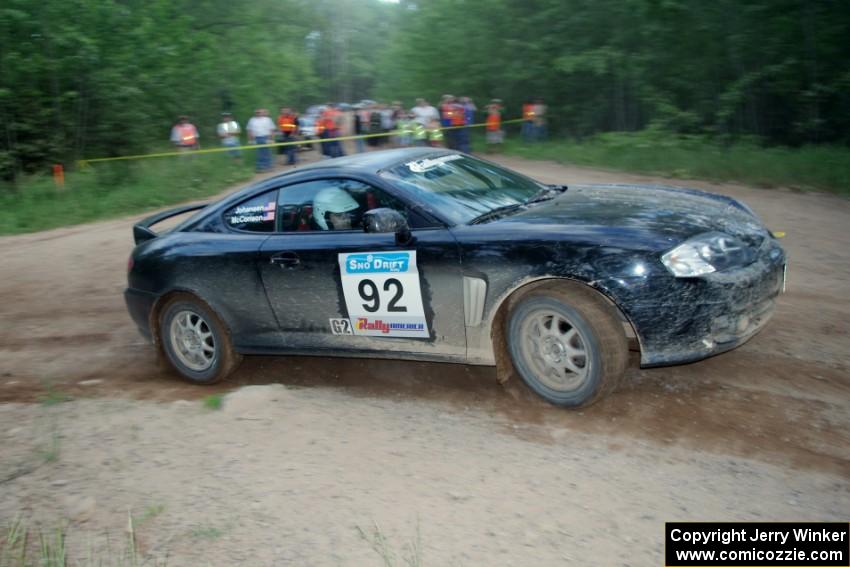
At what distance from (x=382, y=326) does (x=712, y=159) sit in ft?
42.9

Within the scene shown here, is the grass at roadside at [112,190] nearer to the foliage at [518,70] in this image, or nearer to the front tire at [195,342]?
the foliage at [518,70]

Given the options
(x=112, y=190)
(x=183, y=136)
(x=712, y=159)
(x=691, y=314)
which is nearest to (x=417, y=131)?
(x=183, y=136)

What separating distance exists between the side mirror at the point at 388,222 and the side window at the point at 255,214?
3.60 feet

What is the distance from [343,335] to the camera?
5645 millimetres

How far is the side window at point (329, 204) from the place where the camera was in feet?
18.1

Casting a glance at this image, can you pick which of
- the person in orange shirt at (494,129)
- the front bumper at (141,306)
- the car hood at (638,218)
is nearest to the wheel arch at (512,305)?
the car hood at (638,218)

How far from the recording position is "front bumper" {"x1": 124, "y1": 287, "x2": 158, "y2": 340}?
6.58 m

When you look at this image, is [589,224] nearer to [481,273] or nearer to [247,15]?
[481,273]

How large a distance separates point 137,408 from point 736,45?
17809 millimetres

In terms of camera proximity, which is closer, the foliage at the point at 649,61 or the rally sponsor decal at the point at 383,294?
the rally sponsor decal at the point at 383,294

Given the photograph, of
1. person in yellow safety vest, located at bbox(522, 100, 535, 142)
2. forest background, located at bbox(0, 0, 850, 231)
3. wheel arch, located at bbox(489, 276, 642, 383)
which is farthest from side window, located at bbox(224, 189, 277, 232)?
person in yellow safety vest, located at bbox(522, 100, 535, 142)

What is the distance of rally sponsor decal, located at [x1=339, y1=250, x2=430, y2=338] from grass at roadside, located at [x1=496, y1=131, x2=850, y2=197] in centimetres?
1061

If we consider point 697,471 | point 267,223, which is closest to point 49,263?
point 267,223

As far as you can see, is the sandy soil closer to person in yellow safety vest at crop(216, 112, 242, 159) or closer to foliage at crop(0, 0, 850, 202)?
foliage at crop(0, 0, 850, 202)
